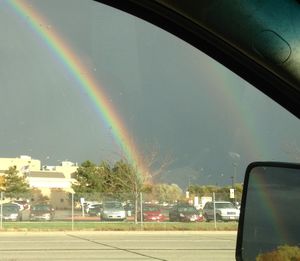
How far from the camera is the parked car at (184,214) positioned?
21219 millimetres

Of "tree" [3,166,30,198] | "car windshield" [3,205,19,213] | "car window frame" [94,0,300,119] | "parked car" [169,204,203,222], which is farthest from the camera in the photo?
"tree" [3,166,30,198]

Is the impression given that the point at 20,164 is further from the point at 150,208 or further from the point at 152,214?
the point at 152,214

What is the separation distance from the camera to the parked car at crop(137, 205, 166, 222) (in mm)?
23656

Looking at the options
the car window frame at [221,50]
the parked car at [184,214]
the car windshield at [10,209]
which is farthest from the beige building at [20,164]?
the car window frame at [221,50]

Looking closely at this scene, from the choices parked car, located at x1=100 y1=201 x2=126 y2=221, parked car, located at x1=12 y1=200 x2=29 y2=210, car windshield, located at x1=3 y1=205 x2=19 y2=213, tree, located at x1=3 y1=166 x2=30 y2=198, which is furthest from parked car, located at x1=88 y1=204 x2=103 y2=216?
tree, located at x1=3 y1=166 x2=30 y2=198

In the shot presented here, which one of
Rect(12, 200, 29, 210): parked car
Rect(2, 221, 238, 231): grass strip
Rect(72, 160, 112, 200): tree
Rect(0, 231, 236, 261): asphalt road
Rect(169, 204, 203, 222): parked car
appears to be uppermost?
Rect(72, 160, 112, 200): tree

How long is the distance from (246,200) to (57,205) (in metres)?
25.0

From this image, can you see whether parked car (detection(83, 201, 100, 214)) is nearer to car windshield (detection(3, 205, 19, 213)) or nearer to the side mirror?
car windshield (detection(3, 205, 19, 213))

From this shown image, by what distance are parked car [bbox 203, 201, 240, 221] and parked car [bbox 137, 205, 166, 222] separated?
103 inches

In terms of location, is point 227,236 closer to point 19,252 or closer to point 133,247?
point 133,247

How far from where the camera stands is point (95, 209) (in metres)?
26.1

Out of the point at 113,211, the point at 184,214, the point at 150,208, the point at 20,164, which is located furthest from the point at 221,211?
the point at 20,164

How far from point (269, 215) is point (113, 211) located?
77.9 ft

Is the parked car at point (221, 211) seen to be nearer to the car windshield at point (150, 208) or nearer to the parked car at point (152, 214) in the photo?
the parked car at point (152, 214)
